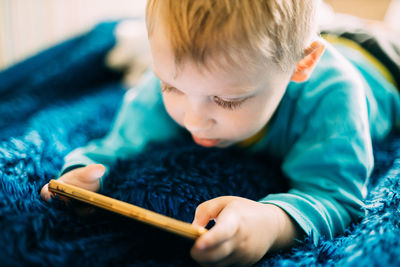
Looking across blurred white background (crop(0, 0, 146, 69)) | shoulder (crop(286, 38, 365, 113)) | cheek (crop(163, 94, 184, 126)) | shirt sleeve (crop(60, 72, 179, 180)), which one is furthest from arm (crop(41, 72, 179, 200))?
blurred white background (crop(0, 0, 146, 69))

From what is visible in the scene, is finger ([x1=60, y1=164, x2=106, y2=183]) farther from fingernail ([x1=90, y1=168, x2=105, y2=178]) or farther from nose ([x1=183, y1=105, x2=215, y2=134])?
nose ([x1=183, y1=105, x2=215, y2=134])

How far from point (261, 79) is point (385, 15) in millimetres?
1483

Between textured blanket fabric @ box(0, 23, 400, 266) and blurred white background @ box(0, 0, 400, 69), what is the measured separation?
633 mm

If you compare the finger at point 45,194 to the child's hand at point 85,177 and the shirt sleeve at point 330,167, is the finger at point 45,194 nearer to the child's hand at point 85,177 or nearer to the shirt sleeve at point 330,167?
the child's hand at point 85,177

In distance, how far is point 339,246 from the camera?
490 millimetres

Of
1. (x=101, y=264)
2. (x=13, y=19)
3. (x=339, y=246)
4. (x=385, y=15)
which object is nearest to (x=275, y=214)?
(x=339, y=246)

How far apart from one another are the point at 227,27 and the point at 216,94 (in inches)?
3.8

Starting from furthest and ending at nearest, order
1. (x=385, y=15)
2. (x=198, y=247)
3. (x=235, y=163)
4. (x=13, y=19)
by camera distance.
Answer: (x=385, y=15), (x=13, y=19), (x=235, y=163), (x=198, y=247)

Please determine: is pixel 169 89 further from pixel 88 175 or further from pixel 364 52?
pixel 364 52

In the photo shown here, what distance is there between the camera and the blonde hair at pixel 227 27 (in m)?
0.43

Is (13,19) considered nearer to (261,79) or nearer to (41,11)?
(41,11)

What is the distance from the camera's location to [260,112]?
21.0 inches

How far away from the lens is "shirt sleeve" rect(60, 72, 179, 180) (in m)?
0.73

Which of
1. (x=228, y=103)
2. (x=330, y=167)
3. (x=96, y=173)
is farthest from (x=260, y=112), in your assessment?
(x=96, y=173)
